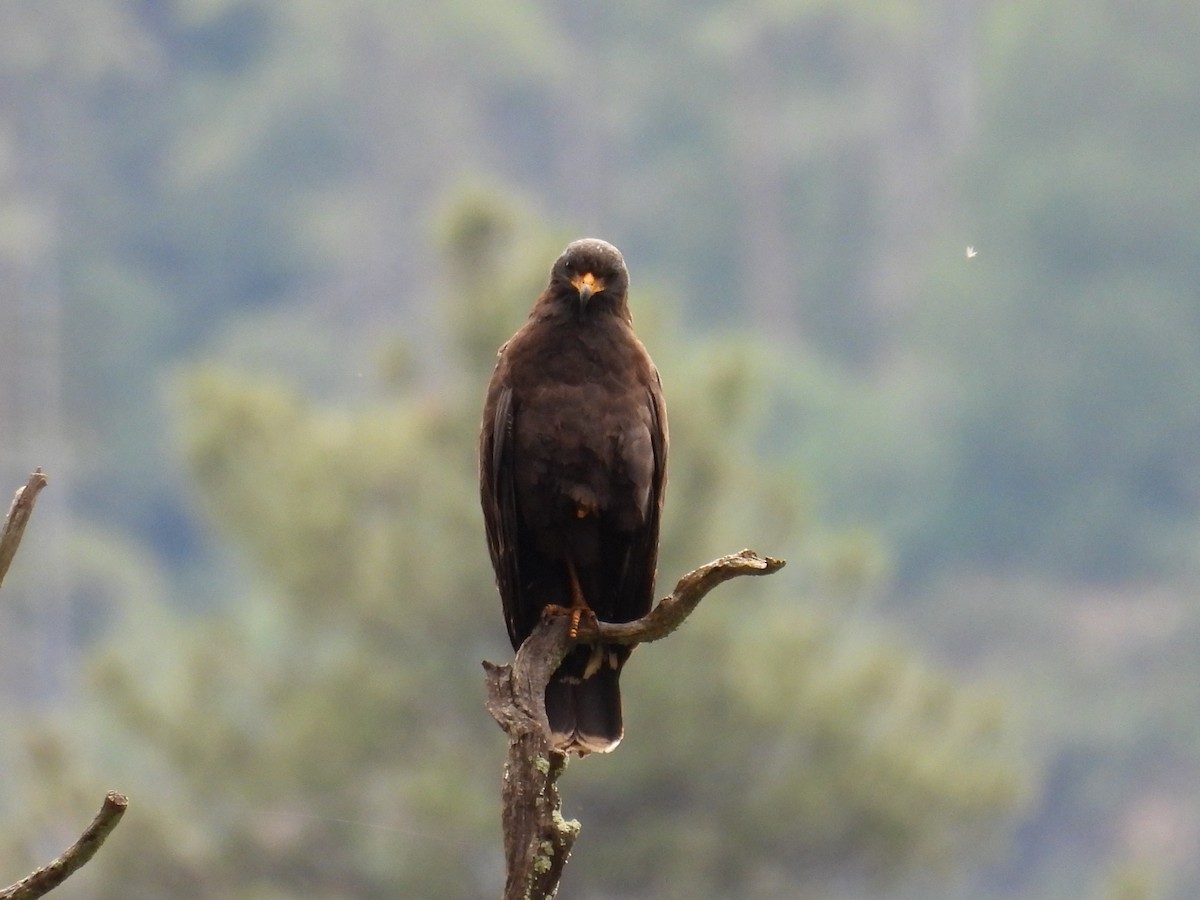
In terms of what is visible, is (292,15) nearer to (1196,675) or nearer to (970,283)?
(970,283)

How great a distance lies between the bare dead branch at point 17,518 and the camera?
351cm

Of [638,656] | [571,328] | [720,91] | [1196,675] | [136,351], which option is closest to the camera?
[571,328]

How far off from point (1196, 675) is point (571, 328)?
23.0 metres

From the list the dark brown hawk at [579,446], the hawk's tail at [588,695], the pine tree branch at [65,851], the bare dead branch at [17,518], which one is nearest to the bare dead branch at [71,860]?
the pine tree branch at [65,851]

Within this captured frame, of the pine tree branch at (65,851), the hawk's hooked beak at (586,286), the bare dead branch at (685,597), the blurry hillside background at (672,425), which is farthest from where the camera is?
the blurry hillside background at (672,425)

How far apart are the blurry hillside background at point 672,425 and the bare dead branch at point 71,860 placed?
968 centimetres

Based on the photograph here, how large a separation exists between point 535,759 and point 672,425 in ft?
34.2

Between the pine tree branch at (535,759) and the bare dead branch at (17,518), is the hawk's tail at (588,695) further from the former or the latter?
the bare dead branch at (17,518)

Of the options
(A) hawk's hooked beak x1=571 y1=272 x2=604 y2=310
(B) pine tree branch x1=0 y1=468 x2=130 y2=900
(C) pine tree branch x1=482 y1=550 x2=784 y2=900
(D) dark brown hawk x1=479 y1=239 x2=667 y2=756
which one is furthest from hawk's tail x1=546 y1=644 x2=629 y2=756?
(B) pine tree branch x1=0 y1=468 x2=130 y2=900

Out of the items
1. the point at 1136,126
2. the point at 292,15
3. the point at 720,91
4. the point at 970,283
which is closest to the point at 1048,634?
the point at 970,283

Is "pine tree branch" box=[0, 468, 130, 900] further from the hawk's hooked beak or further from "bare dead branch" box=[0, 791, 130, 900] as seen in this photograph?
the hawk's hooked beak

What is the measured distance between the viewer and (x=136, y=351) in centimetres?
3266

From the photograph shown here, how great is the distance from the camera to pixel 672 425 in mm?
14227

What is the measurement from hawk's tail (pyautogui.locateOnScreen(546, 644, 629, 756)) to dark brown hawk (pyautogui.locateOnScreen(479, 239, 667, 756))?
3.3 inches
